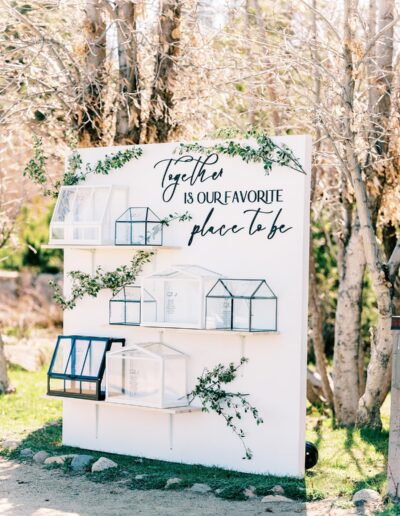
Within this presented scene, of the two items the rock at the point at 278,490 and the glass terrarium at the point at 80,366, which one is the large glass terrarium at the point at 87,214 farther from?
the rock at the point at 278,490

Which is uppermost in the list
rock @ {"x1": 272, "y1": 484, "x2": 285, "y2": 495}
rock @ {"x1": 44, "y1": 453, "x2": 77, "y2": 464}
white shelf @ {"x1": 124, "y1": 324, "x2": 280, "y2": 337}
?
white shelf @ {"x1": 124, "y1": 324, "x2": 280, "y2": 337}

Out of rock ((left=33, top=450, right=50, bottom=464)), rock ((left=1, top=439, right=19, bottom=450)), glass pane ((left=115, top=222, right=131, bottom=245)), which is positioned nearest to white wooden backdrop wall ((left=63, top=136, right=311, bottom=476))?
glass pane ((left=115, top=222, right=131, bottom=245))

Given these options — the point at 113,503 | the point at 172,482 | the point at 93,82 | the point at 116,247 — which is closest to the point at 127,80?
the point at 93,82

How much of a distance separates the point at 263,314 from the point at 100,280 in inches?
75.3

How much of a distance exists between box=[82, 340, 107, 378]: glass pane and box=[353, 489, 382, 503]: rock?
9.73ft

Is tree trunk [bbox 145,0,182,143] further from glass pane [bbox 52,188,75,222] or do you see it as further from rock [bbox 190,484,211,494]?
rock [bbox 190,484,211,494]

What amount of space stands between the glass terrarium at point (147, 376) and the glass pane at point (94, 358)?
30cm

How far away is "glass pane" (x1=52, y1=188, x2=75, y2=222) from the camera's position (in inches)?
368

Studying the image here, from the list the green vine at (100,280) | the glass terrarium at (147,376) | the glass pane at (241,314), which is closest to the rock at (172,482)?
the glass terrarium at (147,376)

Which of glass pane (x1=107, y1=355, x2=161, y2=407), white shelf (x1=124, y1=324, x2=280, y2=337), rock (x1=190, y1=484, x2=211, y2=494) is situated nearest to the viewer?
rock (x1=190, y1=484, x2=211, y2=494)

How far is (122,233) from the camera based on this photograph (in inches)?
357

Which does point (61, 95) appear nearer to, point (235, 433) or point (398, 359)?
point (235, 433)

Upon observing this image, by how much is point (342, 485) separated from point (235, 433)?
108 centimetres

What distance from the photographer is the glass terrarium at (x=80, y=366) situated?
9.10 meters
